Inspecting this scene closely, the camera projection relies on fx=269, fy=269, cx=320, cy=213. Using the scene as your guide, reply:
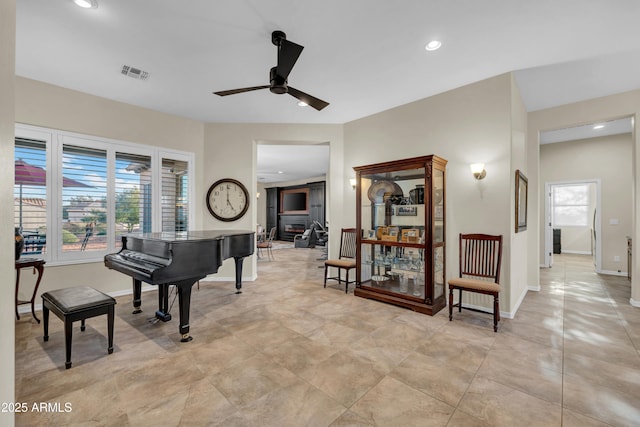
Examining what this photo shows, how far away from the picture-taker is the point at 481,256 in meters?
3.46

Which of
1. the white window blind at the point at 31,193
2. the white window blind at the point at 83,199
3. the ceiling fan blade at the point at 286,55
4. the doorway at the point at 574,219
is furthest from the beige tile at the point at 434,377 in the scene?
the doorway at the point at 574,219

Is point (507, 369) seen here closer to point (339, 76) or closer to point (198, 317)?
point (198, 317)

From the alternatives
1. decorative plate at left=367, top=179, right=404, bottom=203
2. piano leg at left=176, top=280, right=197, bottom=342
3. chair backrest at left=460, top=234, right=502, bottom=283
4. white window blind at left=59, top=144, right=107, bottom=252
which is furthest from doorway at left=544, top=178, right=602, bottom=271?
white window blind at left=59, top=144, right=107, bottom=252

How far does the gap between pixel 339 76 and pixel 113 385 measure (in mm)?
3797

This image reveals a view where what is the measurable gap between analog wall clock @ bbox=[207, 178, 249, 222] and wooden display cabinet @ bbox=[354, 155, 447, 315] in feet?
7.40

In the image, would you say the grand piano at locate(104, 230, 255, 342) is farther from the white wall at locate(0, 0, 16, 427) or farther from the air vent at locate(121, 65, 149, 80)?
the air vent at locate(121, 65, 149, 80)

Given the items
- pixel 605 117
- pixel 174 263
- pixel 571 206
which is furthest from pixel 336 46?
pixel 571 206

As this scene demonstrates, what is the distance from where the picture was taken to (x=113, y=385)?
6.60ft

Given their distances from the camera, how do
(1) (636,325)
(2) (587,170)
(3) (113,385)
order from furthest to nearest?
(2) (587,170) → (1) (636,325) → (3) (113,385)

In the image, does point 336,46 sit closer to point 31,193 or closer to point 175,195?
point 175,195

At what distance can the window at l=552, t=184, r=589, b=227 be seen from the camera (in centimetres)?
872

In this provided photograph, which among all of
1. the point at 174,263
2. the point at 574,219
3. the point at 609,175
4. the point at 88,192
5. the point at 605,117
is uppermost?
the point at 605,117

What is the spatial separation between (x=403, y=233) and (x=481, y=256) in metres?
1.00

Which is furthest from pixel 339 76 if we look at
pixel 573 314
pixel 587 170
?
pixel 587 170
